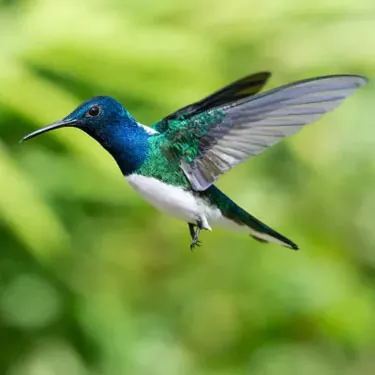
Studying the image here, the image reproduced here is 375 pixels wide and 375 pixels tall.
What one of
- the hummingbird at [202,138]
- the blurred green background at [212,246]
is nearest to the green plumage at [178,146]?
the hummingbird at [202,138]

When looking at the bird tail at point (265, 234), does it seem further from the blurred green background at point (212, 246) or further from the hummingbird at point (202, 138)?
the blurred green background at point (212, 246)

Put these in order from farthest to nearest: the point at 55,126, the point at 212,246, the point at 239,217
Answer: the point at 212,246 < the point at 239,217 < the point at 55,126

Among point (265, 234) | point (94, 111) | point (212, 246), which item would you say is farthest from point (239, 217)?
point (212, 246)

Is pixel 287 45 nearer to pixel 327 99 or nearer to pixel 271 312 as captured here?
pixel 271 312

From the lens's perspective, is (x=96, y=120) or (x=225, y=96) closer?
(x=96, y=120)

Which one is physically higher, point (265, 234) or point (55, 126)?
point (55, 126)

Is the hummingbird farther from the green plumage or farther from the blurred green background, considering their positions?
the blurred green background

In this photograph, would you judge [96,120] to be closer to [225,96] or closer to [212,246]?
[225,96]

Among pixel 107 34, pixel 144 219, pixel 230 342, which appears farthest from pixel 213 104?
pixel 230 342
